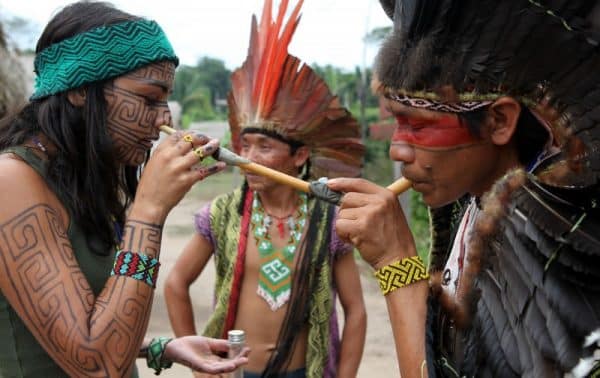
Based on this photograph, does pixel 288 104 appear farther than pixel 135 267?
Yes

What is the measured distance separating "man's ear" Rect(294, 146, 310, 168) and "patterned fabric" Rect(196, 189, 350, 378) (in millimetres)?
252

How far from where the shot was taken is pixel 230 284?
2.73 meters

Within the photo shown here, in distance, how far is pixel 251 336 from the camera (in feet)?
8.86

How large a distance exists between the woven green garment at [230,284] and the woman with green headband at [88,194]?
724 mm

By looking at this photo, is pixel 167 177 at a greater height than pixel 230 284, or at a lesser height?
greater

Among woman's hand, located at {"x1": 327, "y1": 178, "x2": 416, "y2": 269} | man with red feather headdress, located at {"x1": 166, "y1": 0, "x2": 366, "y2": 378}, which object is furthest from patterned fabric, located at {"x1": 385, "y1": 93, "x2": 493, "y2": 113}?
man with red feather headdress, located at {"x1": 166, "y1": 0, "x2": 366, "y2": 378}

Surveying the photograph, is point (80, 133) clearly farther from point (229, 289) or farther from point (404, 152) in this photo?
point (229, 289)

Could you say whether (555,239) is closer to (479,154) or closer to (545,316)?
(545,316)

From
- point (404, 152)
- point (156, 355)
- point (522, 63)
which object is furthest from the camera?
point (156, 355)

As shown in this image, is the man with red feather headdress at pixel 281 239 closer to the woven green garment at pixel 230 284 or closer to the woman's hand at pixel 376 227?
the woven green garment at pixel 230 284

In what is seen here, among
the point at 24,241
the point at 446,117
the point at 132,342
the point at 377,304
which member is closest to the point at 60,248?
the point at 24,241

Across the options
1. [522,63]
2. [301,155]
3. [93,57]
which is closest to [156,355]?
[93,57]

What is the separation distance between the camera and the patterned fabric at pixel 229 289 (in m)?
2.65

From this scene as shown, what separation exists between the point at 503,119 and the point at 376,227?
398 mm
